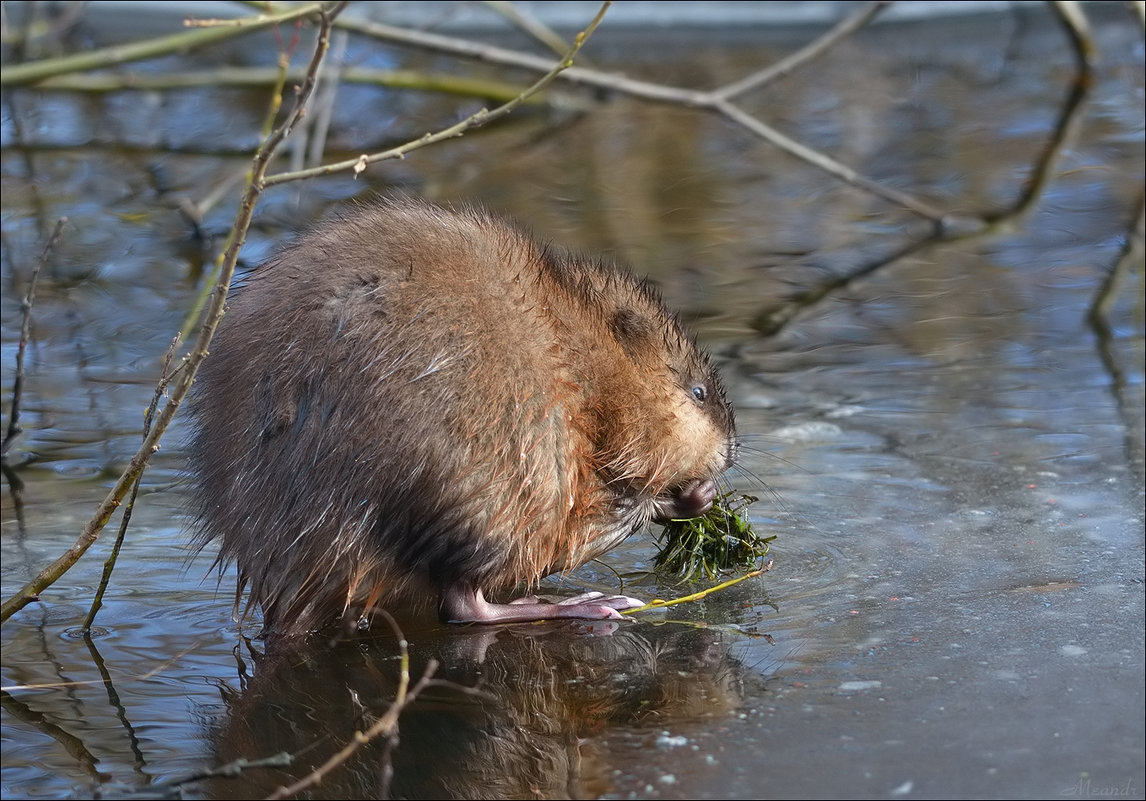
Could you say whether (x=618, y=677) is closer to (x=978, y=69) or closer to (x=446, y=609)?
(x=446, y=609)

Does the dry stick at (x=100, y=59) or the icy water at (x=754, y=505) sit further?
the dry stick at (x=100, y=59)

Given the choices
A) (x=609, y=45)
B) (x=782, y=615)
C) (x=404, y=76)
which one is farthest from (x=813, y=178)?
(x=782, y=615)

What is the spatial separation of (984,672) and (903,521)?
1231 millimetres

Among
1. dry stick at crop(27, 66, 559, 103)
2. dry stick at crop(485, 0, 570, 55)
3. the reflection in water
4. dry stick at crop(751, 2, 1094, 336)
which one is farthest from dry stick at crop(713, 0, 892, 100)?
the reflection in water

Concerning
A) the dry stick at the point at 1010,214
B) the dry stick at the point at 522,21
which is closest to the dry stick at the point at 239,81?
the dry stick at the point at 522,21

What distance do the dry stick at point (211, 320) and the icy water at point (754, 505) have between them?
232 millimetres

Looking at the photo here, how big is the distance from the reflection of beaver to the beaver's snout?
0.63 feet

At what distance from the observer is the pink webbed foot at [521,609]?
4.11 meters

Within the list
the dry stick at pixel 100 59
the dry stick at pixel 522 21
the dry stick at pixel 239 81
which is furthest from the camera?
the dry stick at pixel 239 81

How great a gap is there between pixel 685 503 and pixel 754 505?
0.60 m

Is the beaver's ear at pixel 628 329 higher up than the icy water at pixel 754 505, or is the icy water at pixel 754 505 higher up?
the beaver's ear at pixel 628 329

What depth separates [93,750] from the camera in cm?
337

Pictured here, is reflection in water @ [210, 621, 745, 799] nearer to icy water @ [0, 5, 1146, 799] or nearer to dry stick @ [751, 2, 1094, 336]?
icy water @ [0, 5, 1146, 799]

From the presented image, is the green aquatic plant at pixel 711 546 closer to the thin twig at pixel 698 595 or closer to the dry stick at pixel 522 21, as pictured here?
the thin twig at pixel 698 595
